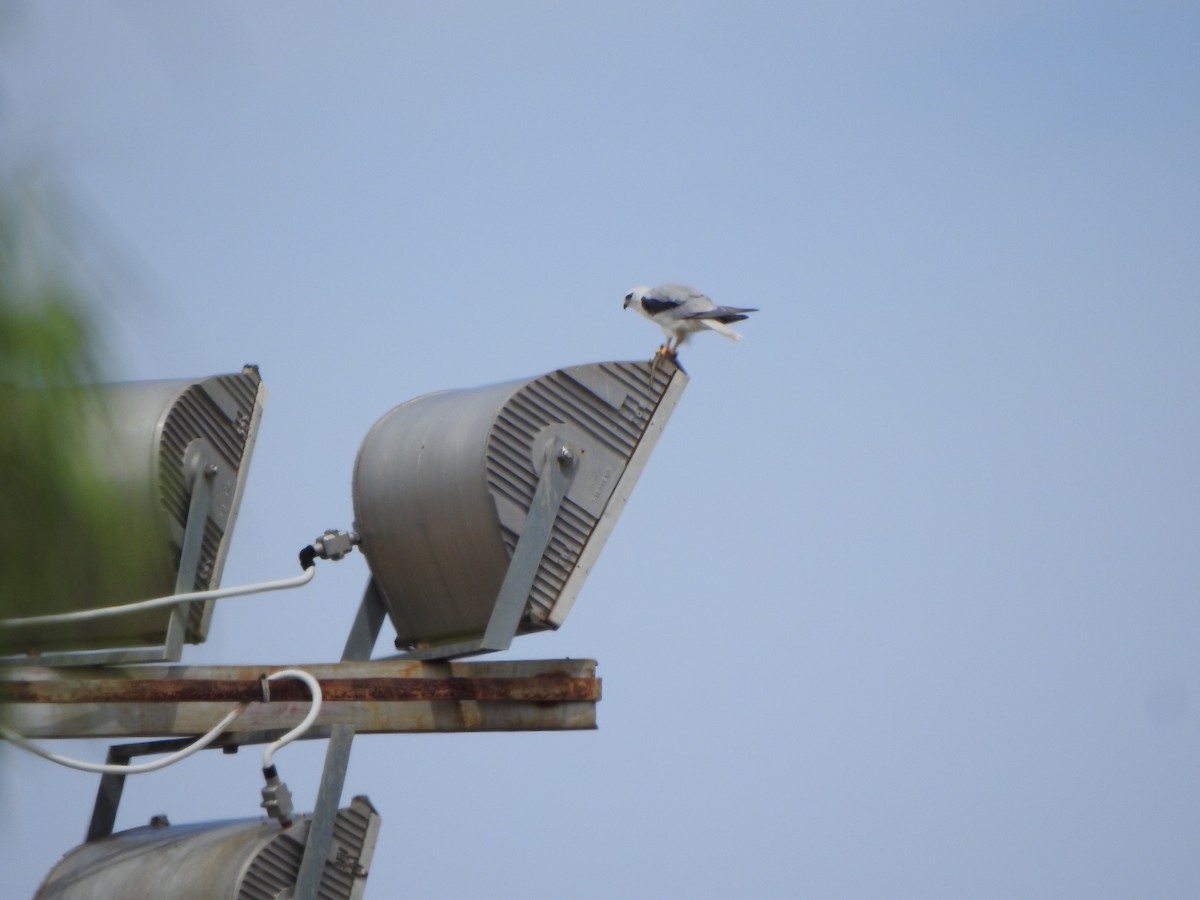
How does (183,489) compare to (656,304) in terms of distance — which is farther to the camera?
(656,304)

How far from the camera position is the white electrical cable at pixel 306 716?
436 cm

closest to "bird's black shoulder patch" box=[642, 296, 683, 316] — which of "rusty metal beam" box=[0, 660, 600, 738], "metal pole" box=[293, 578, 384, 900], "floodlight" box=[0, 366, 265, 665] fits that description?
"floodlight" box=[0, 366, 265, 665]

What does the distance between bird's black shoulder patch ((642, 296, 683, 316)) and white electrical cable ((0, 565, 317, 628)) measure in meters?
1.72

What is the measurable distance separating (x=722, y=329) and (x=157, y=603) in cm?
252

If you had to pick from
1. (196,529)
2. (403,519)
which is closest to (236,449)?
(196,529)

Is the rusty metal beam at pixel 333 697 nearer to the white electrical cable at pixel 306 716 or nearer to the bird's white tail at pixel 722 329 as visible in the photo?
the white electrical cable at pixel 306 716

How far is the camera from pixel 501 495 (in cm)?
434

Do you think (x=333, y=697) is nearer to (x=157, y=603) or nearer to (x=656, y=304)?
(x=157, y=603)

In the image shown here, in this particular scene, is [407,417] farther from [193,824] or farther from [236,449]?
[193,824]

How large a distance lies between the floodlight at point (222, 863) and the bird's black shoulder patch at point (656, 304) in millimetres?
1966

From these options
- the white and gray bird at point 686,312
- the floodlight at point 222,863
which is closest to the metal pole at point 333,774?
the floodlight at point 222,863

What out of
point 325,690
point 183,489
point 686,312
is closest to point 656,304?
point 686,312

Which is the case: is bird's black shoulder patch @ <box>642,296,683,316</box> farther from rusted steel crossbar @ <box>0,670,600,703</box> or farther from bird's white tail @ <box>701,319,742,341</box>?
rusted steel crossbar @ <box>0,670,600,703</box>

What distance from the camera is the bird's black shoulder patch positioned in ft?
18.6
